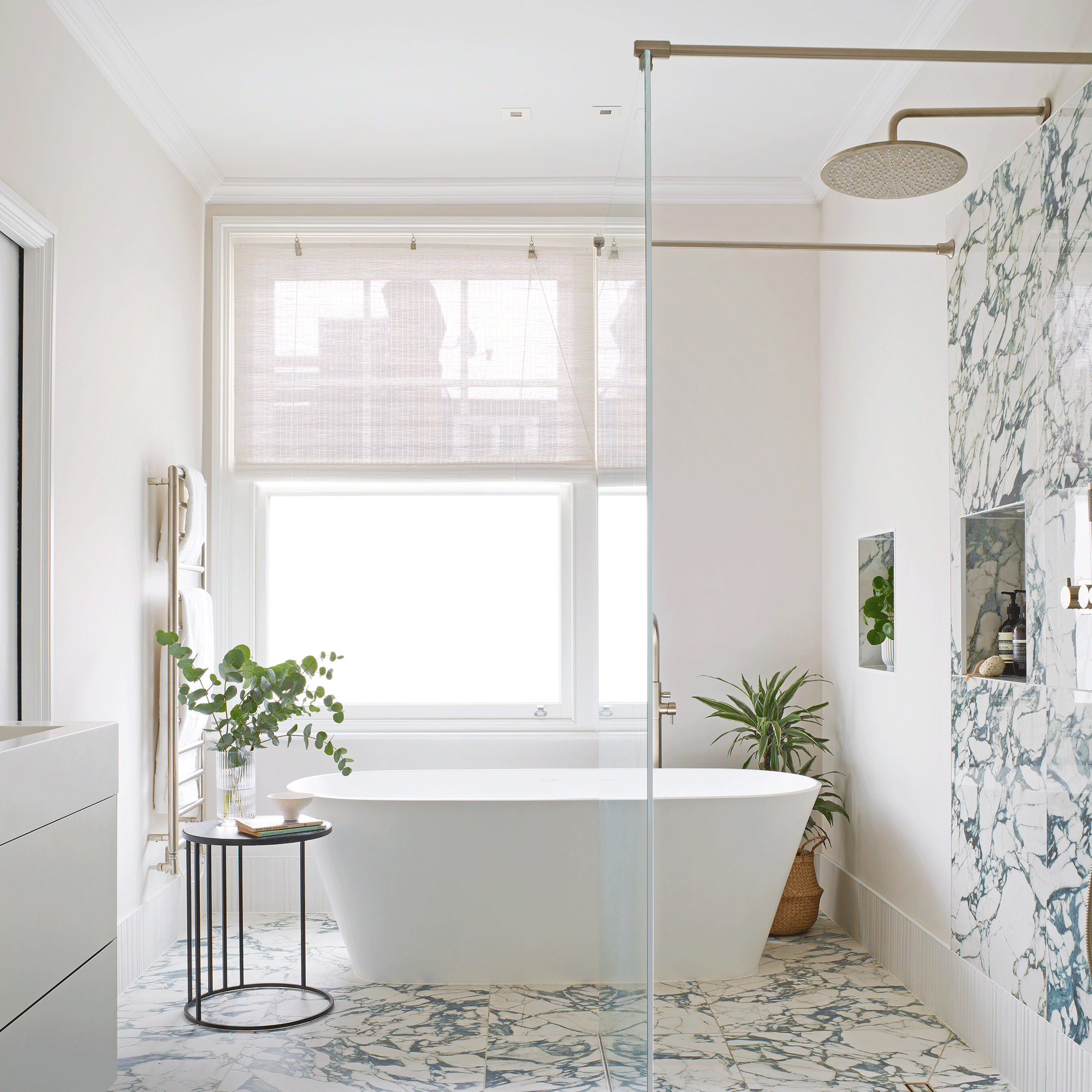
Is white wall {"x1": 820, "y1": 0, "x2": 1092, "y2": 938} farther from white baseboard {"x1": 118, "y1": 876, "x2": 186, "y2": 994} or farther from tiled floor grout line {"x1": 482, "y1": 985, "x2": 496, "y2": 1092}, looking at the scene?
white baseboard {"x1": 118, "y1": 876, "x2": 186, "y2": 994}

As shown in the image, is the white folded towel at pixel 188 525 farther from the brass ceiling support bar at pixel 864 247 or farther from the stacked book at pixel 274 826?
the brass ceiling support bar at pixel 864 247

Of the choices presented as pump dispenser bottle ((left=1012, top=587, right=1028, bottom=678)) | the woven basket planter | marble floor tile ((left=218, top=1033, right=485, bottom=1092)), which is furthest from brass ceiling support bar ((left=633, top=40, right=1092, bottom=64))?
the woven basket planter

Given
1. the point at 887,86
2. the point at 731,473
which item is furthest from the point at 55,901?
the point at 887,86

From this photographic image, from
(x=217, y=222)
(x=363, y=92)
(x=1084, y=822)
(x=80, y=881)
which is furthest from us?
(x=217, y=222)

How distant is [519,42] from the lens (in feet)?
10.6

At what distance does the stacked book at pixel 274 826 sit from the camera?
10.1 ft

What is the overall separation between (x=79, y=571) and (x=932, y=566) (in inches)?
98.5

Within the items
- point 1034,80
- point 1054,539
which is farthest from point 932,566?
point 1034,80

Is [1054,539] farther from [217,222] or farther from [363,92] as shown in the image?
[217,222]

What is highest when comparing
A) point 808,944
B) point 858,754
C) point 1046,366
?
point 1046,366

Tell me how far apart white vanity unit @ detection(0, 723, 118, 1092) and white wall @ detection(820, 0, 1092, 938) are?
2243 millimetres

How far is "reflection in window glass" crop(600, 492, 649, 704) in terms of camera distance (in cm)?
207

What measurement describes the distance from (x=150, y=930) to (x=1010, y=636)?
9.42 ft

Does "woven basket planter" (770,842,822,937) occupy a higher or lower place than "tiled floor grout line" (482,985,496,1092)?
higher
